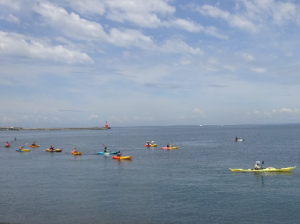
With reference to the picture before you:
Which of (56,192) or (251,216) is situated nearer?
(251,216)

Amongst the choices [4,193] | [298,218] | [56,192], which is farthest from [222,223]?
[4,193]

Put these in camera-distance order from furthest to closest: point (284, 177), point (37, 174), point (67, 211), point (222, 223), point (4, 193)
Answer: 1. point (37, 174)
2. point (284, 177)
3. point (4, 193)
4. point (67, 211)
5. point (222, 223)

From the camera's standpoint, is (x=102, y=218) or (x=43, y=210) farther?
(x=43, y=210)

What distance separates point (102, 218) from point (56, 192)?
1119 cm

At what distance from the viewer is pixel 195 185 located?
39.5m

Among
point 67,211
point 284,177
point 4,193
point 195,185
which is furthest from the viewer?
point 284,177

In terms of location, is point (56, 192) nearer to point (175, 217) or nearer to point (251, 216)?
point (175, 217)

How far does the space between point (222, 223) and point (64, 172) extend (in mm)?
31810

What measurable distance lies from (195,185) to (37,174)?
25998mm

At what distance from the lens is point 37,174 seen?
4928 centimetres

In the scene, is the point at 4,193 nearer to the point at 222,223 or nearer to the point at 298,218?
the point at 222,223

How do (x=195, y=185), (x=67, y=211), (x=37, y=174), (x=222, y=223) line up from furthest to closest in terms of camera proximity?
(x=37, y=174), (x=195, y=185), (x=67, y=211), (x=222, y=223)

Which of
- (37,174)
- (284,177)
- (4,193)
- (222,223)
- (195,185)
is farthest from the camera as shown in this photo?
(37,174)

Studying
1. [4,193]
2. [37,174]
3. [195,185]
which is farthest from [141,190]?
[37,174]
